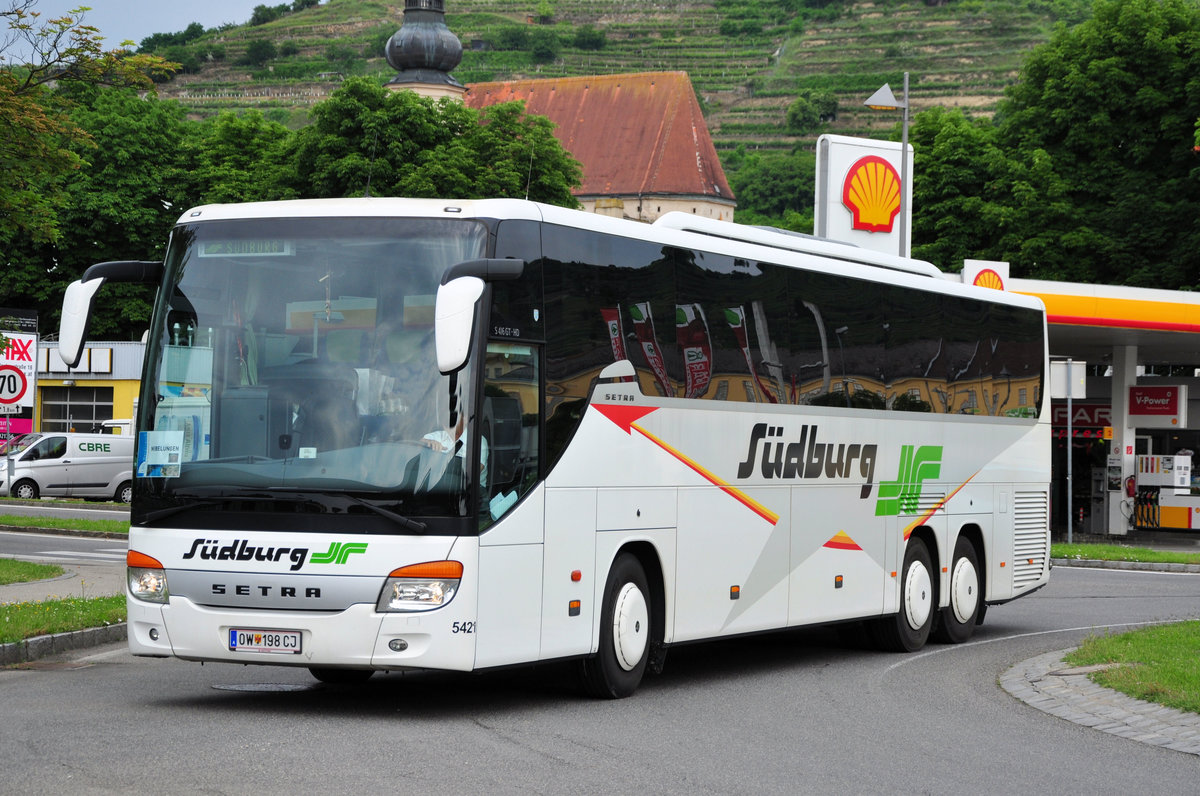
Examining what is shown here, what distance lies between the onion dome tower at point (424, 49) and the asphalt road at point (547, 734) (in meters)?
89.7

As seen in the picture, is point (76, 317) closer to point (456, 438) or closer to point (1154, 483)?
point (456, 438)

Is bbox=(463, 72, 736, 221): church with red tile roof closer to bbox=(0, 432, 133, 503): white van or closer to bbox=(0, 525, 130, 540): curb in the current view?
bbox=(0, 432, 133, 503): white van

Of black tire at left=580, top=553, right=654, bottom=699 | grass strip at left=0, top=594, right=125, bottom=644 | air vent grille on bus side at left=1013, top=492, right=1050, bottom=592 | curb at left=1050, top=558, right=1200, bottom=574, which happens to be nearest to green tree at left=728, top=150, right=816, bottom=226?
curb at left=1050, top=558, right=1200, bottom=574

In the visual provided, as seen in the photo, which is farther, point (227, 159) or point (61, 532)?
point (227, 159)

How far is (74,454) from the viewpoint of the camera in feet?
137

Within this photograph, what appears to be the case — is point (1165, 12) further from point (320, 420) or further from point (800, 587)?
point (320, 420)

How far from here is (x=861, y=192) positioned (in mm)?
32594

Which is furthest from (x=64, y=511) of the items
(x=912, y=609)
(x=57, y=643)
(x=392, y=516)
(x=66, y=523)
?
(x=392, y=516)

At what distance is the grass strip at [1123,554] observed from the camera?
27.0 metres

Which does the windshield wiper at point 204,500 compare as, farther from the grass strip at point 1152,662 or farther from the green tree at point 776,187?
the green tree at point 776,187

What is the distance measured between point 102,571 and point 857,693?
12015 millimetres

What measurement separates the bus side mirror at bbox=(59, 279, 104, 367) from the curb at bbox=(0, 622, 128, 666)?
3.68 metres

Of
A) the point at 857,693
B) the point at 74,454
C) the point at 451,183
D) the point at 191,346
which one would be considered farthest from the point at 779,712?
the point at 451,183

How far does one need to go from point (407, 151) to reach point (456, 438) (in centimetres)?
5587
